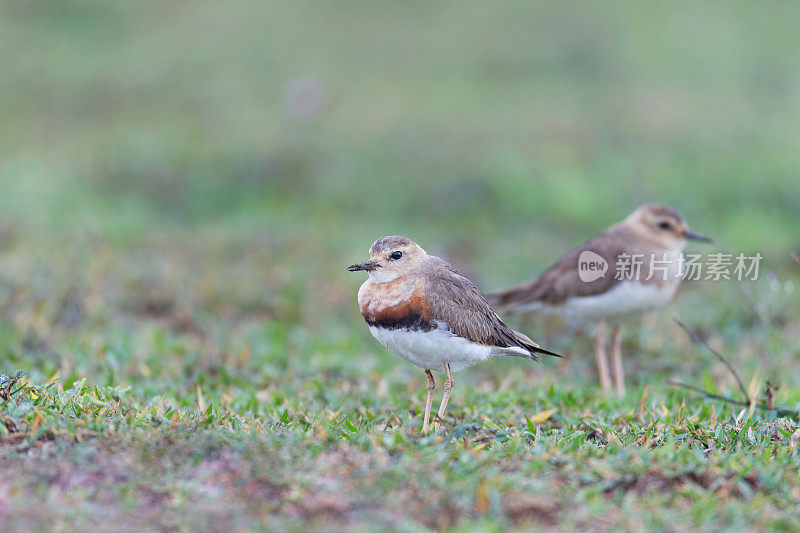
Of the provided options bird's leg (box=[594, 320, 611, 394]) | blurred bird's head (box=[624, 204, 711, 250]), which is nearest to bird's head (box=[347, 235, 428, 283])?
bird's leg (box=[594, 320, 611, 394])

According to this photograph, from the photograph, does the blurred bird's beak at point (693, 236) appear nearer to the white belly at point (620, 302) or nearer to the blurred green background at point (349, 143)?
the white belly at point (620, 302)

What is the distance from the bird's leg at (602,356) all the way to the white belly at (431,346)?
183 cm

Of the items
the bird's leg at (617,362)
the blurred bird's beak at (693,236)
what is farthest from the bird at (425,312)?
the blurred bird's beak at (693,236)

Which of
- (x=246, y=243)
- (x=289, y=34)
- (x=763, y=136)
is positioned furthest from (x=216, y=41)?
(x=763, y=136)

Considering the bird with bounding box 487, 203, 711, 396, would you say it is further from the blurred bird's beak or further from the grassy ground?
the grassy ground

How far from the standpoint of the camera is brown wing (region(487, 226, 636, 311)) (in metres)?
6.39

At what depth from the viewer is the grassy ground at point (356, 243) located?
12.3 feet

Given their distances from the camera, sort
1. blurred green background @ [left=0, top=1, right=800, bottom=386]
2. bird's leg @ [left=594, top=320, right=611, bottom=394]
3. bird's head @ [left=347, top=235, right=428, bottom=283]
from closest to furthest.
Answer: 1. bird's head @ [left=347, top=235, right=428, bottom=283]
2. bird's leg @ [left=594, top=320, right=611, bottom=394]
3. blurred green background @ [left=0, top=1, right=800, bottom=386]

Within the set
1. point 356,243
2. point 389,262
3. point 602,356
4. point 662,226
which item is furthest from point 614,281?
point 356,243

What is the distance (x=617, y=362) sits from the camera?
6414mm

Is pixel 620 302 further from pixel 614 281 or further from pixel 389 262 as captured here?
pixel 389 262

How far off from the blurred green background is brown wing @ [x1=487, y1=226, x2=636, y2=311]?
119cm

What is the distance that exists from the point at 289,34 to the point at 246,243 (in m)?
5.69

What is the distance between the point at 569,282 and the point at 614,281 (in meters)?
0.32
